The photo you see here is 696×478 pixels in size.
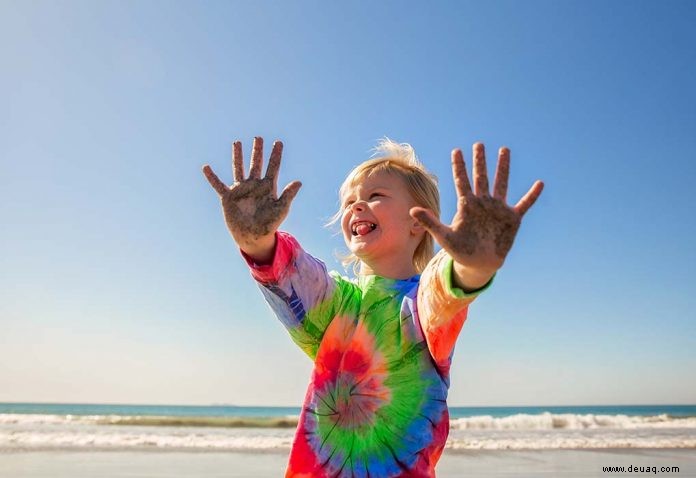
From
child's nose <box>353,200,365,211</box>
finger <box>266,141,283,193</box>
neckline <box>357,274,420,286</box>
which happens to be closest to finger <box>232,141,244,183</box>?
finger <box>266,141,283,193</box>

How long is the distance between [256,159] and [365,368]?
0.90 m

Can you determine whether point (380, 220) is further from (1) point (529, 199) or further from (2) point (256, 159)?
(1) point (529, 199)

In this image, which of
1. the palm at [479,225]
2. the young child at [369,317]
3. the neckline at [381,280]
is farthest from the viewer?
the neckline at [381,280]

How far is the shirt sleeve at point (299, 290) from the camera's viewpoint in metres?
2.28

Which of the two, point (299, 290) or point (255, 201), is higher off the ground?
point (255, 201)

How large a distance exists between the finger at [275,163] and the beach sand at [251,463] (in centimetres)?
678

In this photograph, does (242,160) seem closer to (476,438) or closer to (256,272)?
(256,272)

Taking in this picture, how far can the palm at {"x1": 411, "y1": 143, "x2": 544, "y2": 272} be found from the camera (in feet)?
5.53

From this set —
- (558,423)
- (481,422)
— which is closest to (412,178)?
(481,422)

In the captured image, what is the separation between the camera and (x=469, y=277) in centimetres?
177

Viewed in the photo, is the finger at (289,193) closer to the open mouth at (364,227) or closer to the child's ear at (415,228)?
the open mouth at (364,227)

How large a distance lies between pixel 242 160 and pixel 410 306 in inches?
33.3

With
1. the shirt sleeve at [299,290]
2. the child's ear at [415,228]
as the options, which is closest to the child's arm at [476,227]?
the shirt sleeve at [299,290]

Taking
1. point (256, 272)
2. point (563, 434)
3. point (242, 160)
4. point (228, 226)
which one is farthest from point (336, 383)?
point (563, 434)
